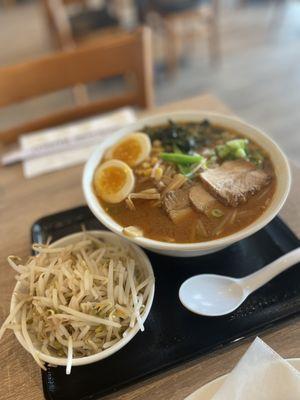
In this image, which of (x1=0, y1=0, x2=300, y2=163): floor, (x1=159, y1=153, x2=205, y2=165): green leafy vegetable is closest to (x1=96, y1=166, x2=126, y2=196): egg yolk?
(x1=159, y1=153, x2=205, y2=165): green leafy vegetable

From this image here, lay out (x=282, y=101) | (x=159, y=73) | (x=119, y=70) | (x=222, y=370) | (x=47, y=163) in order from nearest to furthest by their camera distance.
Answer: (x=222, y=370) < (x=47, y=163) < (x=119, y=70) < (x=282, y=101) < (x=159, y=73)

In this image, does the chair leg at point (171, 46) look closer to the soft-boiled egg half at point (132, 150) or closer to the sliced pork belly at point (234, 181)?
the soft-boiled egg half at point (132, 150)

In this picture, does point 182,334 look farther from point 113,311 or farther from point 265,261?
point 265,261

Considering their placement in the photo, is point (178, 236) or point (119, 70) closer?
point (178, 236)

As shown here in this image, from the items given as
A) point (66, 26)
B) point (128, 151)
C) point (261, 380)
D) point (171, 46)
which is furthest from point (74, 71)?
point (171, 46)

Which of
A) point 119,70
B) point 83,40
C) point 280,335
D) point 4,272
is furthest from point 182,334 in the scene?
point 83,40

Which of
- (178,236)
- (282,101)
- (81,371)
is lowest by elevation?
(282,101)

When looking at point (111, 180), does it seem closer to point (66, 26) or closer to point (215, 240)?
point (215, 240)
